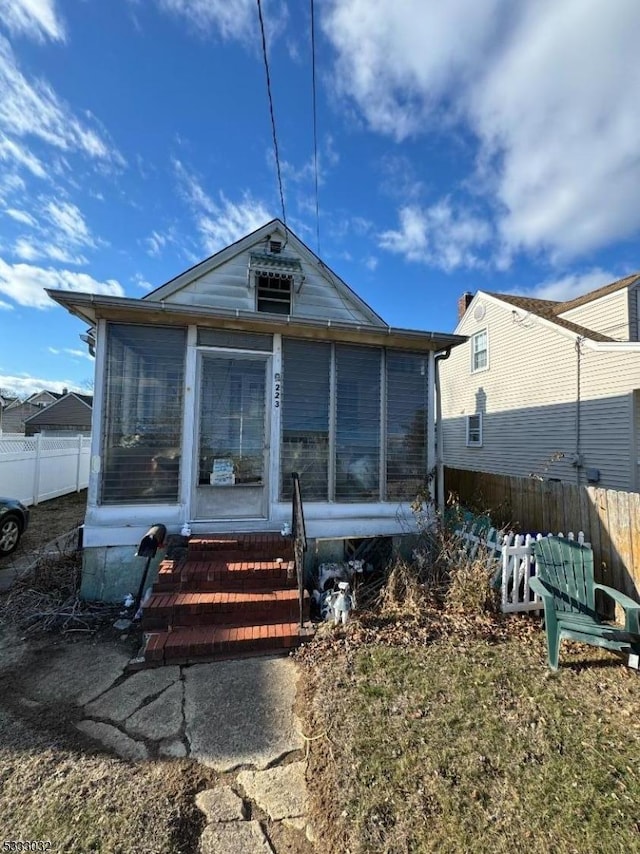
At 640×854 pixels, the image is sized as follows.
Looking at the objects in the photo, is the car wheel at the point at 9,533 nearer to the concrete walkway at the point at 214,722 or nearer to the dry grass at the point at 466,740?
the concrete walkway at the point at 214,722

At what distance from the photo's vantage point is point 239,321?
16.4 feet

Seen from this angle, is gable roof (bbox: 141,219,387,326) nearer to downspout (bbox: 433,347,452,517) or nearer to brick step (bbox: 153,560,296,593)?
downspout (bbox: 433,347,452,517)

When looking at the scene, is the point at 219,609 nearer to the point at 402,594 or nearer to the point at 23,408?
the point at 402,594

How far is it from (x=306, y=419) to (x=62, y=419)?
32.4 m

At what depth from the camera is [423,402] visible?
19.3ft

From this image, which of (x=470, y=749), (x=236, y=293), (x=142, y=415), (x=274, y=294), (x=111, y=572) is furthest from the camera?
(x=274, y=294)

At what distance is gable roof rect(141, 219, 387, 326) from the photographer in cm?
723

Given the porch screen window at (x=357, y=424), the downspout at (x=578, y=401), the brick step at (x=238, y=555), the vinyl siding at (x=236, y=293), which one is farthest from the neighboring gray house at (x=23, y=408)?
the downspout at (x=578, y=401)

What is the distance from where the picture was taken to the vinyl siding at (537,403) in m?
8.66

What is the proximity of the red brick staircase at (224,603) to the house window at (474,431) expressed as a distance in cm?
1039

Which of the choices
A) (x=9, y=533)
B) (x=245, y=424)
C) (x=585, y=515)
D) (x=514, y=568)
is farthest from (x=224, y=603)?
(x=9, y=533)

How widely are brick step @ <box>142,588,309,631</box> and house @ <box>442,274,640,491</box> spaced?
7667mm

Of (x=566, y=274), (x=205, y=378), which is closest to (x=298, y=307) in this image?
(x=205, y=378)

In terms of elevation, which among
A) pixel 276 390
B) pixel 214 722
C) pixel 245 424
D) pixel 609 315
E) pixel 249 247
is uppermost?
pixel 249 247
